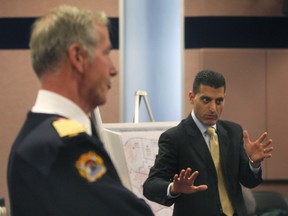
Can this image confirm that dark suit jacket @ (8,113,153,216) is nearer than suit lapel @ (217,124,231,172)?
Yes

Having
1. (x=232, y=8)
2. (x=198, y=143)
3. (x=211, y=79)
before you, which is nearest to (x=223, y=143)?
(x=198, y=143)

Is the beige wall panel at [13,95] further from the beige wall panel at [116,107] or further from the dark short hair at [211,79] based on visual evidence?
the dark short hair at [211,79]

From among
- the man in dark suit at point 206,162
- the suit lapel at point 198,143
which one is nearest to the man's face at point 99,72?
the man in dark suit at point 206,162

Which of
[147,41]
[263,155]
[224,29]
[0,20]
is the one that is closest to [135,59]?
[147,41]

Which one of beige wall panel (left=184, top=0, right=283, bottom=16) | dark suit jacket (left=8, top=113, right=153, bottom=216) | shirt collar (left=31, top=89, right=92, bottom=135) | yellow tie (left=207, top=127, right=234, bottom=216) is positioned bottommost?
yellow tie (left=207, top=127, right=234, bottom=216)

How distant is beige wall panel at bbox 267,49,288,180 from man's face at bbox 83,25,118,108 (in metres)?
3.84

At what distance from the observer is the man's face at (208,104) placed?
8.22ft

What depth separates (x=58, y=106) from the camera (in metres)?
1.13

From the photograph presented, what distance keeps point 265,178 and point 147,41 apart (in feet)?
5.72

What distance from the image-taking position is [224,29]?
489 cm

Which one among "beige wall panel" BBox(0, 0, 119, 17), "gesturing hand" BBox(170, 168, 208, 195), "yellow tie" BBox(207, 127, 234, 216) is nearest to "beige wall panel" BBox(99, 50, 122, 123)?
"beige wall panel" BBox(0, 0, 119, 17)

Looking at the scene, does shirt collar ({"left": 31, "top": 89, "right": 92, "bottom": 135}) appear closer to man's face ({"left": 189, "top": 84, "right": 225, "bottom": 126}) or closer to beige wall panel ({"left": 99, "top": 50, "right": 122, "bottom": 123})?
man's face ({"left": 189, "top": 84, "right": 225, "bottom": 126})

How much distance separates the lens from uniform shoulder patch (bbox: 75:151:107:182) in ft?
3.39

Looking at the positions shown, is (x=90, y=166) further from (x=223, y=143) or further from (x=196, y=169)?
(x=223, y=143)
